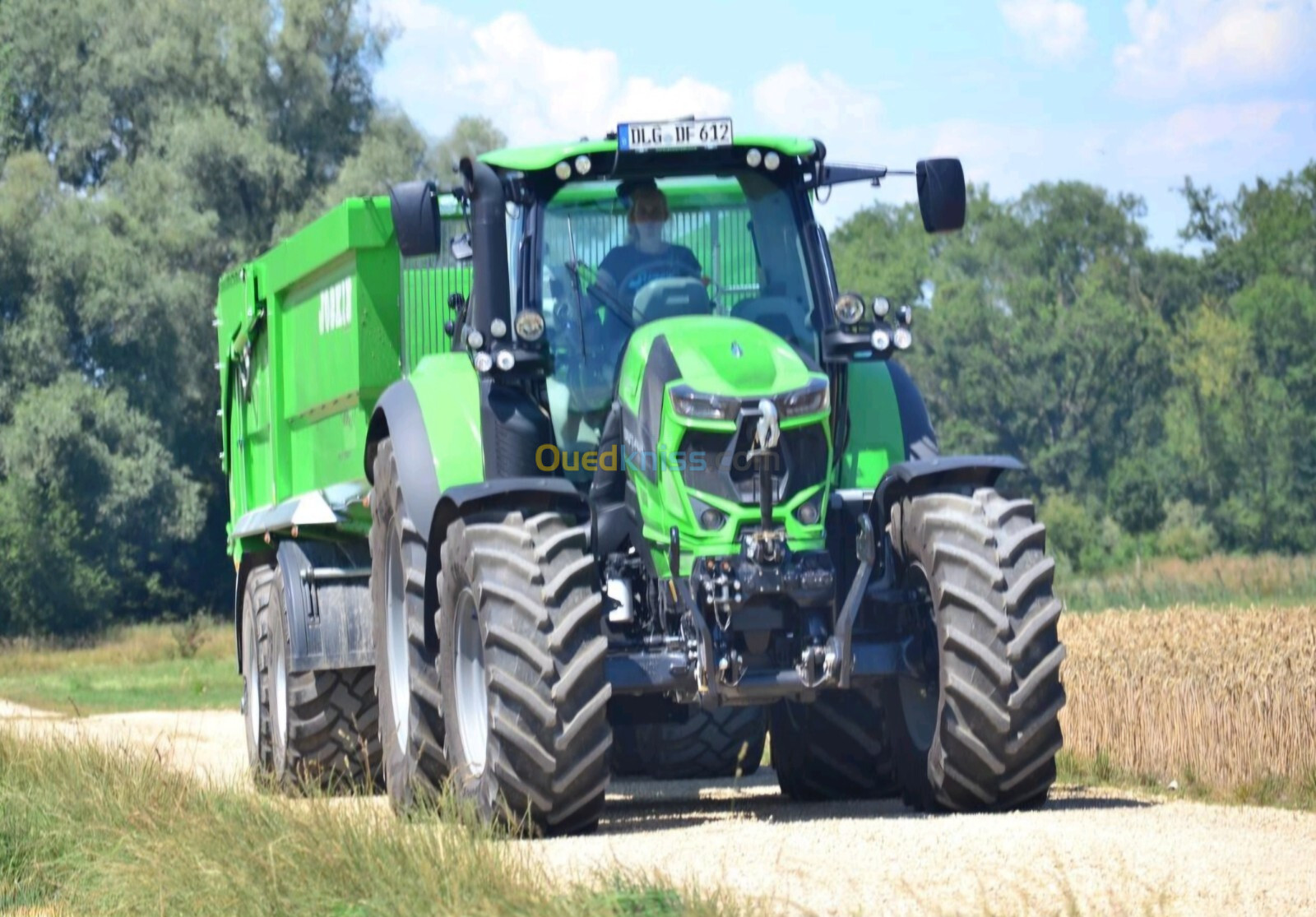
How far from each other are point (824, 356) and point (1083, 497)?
56614 mm

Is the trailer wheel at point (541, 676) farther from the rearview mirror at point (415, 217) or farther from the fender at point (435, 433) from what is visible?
the rearview mirror at point (415, 217)

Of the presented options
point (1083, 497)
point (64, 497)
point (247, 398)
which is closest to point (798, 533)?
point (247, 398)

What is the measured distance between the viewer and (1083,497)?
65.0 metres

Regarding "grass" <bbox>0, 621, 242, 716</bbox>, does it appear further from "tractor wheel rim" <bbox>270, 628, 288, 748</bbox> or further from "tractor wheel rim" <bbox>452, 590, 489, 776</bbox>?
"tractor wheel rim" <bbox>452, 590, 489, 776</bbox>

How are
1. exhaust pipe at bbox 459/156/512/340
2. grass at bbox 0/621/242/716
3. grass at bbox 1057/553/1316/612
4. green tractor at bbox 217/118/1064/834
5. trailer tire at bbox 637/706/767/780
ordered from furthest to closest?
grass at bbox 1057/553/1316/612 → grass at bbox 0/621/242/716 → trailer tire at bbox 637/706/767/780 → exhaust pipe at bbox 459/156/512/340 → green tractor at bbox 217/118/1064/834

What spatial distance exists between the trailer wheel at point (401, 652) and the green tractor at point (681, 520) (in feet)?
0.07

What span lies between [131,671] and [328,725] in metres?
21.1

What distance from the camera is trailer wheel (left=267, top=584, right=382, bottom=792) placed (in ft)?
42.2

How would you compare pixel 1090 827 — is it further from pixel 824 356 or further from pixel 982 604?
pixel 824 356

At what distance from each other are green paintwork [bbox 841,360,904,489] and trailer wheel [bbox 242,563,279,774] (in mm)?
4948

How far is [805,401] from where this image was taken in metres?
9.08

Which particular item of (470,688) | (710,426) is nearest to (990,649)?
(710,426)

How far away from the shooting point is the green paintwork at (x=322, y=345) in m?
12.5

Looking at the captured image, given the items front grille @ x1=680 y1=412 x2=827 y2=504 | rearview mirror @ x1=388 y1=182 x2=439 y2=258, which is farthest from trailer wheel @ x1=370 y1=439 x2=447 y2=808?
front grille @ x1=680 y1=412 x2=827 y2=504
